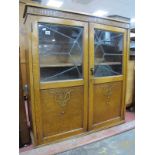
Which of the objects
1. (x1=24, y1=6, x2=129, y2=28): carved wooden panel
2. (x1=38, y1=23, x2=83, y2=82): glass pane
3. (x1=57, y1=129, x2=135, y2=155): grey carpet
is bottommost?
(x1=57, y1=129, x2=135, y2=155): grey carpet

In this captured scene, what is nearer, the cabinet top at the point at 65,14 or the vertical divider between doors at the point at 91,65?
the cabinet top at the point at 65,14

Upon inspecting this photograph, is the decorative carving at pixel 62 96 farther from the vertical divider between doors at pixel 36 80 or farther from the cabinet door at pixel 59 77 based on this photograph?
the vertical divider between doors at pixel 36 80

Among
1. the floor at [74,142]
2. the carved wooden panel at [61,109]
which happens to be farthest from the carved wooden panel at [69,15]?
the floor at [74,142]

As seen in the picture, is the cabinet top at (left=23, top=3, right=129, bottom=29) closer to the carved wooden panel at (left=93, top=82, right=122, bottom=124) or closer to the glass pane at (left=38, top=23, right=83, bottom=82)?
the glass pane at (left=38, top=23, right=83, bottom=82)

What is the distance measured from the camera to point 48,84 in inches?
74.1

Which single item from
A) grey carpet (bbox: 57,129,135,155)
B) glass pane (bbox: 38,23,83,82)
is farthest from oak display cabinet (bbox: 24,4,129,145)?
grey carpet (bbox: 57,129,135,155)

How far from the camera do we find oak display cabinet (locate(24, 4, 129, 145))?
5.91 ft

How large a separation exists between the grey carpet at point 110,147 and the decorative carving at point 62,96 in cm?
58

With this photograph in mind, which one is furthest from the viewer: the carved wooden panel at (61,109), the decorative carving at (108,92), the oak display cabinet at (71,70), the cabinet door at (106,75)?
the decorative carving at (108,92)

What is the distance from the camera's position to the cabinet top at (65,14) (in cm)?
168

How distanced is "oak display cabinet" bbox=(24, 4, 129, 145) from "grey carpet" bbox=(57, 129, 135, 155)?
10.5 inches
